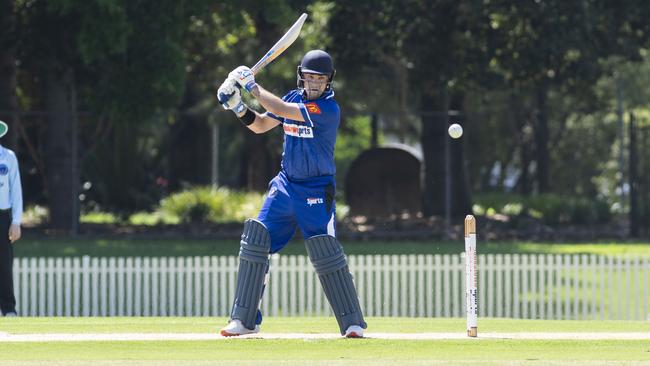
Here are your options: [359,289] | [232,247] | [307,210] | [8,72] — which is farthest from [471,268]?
[8,72]


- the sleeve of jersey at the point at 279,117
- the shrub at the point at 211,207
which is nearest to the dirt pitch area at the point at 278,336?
the sleeve of jersey at the point at 279,117

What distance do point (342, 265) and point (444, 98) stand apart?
1969 centimetres

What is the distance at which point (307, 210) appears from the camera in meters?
9.73

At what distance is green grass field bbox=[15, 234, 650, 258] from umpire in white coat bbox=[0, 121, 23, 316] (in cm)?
843

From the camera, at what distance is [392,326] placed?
451 inches

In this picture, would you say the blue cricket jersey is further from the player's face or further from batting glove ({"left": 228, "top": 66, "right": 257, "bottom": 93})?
batting glove ({"left": 228, "top": 66, "right": 257, "bottom": 93})

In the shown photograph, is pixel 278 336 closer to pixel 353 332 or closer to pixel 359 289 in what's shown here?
pixel 353 332

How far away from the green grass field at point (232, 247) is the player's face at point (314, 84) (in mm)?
13047

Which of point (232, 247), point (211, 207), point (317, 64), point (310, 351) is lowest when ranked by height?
point (310, 351)

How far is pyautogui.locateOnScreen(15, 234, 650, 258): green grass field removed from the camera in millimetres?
22875

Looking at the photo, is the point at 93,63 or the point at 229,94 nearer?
the point at 229,94

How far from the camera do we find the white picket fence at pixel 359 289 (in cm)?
1769

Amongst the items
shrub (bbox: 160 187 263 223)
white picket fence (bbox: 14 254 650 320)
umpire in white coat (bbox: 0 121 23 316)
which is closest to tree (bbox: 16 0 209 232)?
shrub (bbox: 160 187 263 223)

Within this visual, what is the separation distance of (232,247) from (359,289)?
641 centimetres
